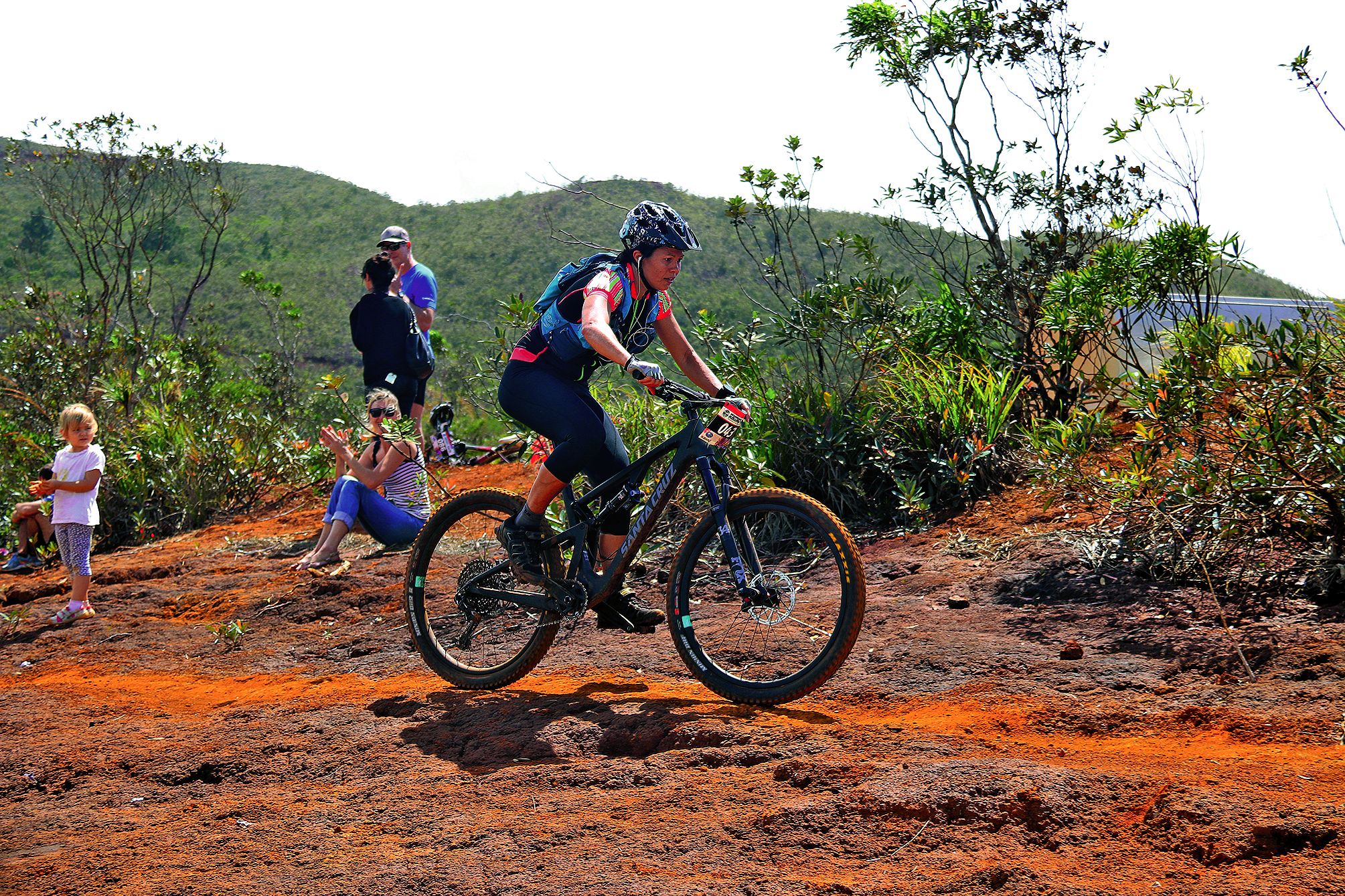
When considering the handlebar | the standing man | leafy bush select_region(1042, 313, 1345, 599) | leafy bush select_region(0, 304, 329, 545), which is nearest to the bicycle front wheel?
the handlebar

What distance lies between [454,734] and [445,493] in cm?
433

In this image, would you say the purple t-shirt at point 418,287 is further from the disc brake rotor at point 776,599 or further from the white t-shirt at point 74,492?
the disc brake rotor at point 776,599

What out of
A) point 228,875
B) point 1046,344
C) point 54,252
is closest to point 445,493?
point 1046,344

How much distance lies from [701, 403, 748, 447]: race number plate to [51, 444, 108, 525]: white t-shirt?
4736 millimetres

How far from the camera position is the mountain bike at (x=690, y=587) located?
399 cm

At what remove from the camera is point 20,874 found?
307 cm

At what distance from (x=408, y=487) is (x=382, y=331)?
1.30 metres

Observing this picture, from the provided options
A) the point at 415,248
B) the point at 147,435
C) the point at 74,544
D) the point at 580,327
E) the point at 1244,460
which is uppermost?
the point at 415,248

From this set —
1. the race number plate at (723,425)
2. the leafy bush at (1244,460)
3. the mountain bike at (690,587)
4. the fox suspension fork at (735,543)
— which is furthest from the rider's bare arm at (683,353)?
the leafy bush at (1244,460)

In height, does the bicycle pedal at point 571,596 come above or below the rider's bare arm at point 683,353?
below

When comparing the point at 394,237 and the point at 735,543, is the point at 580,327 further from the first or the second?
the point at 394,237

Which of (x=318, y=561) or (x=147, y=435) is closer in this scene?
(x=318, y=561)

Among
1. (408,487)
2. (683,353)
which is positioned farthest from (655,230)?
(408,487)

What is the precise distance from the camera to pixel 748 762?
11.1 feet
